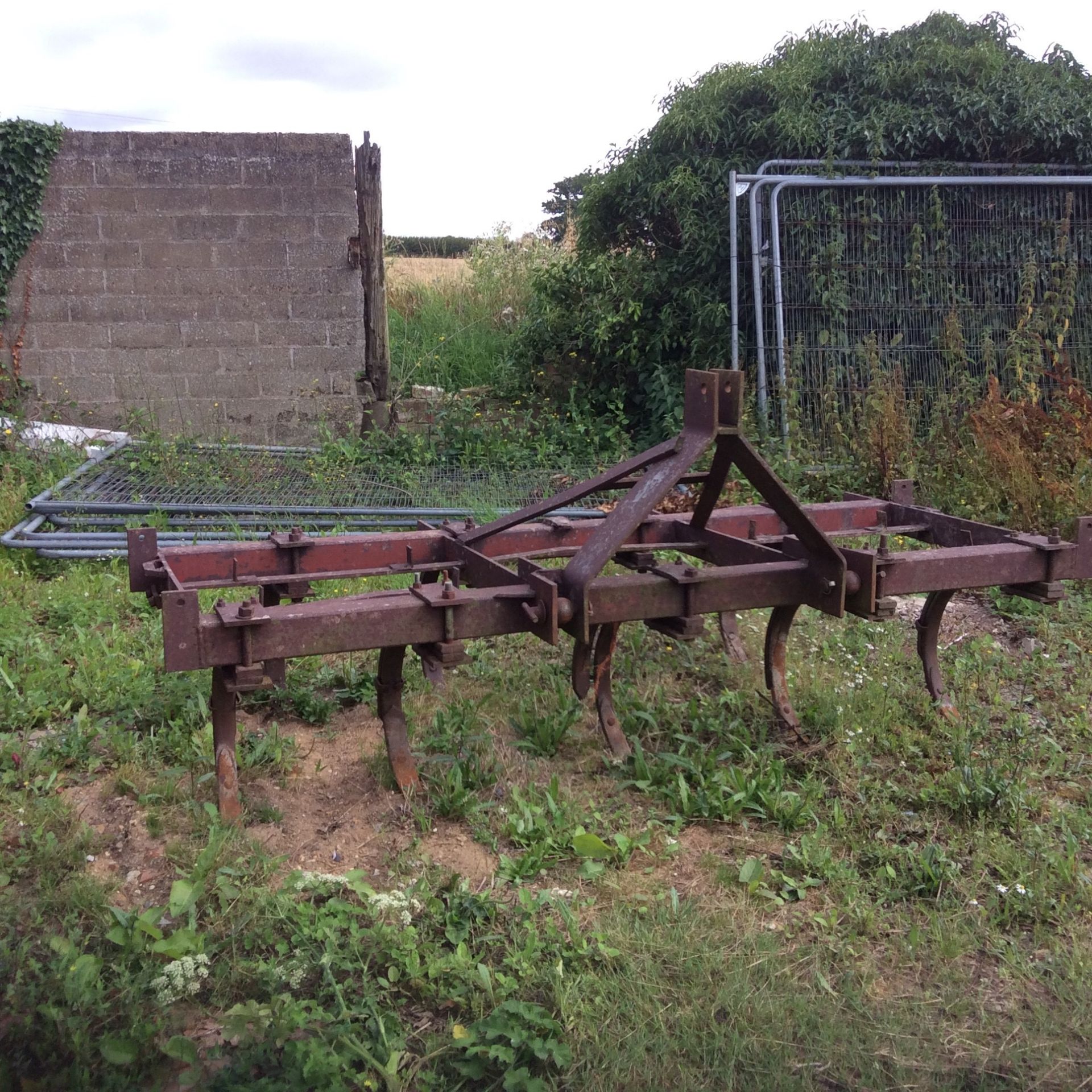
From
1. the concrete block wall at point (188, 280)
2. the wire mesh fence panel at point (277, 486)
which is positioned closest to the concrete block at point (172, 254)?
the concrete block wall at point (188, 280)

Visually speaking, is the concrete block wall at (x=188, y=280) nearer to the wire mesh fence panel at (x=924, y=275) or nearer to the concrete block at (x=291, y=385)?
the concrete block at (x=291, y=385)

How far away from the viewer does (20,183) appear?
25.3ft

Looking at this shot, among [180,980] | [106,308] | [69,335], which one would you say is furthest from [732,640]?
[69,335]

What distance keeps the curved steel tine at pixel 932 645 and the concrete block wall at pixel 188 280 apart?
5316 mm

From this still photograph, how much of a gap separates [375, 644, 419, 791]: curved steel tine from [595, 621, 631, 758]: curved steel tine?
664 mm

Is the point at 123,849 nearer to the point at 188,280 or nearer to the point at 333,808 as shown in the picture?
the point at 333,808

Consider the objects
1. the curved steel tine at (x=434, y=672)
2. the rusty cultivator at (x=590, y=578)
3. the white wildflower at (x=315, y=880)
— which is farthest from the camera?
the curved steel tine at (x=434, y=672)

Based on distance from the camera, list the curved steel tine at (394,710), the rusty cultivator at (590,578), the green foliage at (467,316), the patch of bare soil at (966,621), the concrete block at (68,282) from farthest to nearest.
Answer: the green foliage at (467,316) < the concrete block at (68,282) < the patch of bare soil at (966,621) < the curved steel tine at (394,710) < the rusty cultivator at (590,578)

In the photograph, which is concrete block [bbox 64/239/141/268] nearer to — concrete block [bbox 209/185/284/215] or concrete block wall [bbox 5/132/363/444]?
concrete block wall [bbox 5/132/363/444]

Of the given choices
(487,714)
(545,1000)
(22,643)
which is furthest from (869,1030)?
(22,643)

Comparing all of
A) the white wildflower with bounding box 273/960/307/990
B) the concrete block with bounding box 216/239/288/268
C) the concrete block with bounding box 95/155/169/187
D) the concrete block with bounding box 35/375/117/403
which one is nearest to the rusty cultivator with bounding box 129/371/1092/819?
the white wildflower with bounding box 273/960/307/990

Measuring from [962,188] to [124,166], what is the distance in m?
6.17

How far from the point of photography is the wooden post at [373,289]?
26.4 feet

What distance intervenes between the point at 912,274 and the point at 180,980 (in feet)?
24.3
